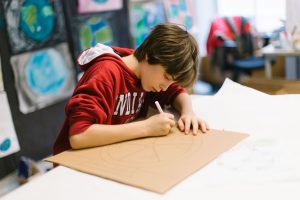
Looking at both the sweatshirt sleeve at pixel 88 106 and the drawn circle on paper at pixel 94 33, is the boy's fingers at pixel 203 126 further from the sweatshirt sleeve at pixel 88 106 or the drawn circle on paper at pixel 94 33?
the drawn circle on paper at pixel 94 33

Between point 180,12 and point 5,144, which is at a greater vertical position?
point 180,12

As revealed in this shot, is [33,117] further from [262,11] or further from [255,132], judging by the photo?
[262,11]

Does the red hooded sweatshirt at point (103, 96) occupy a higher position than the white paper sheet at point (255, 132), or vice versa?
the red hooded sweatshirt at point (103, 96)

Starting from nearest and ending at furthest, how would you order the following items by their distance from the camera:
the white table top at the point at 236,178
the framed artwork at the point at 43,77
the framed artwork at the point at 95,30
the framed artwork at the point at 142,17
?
the white table top at the point at 236,178
the framed artwork at the point at 43,77
the framed artwork at the point at 95,30
the framed artwork at the point at 142,17

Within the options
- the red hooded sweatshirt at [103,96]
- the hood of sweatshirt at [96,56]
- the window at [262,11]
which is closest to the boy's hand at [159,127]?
the red hooded sweatshirt at [103,96]

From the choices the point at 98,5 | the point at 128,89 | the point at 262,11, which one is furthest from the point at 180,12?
the point at 128,89

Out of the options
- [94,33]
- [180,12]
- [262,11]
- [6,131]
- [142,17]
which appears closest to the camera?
[6,131]

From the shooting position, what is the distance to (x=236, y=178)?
2.27 ft

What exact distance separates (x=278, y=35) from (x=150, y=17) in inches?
42.2

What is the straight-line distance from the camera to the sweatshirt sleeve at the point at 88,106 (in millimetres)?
918

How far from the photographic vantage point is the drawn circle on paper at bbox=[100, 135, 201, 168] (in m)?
0.78

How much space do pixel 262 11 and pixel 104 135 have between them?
3284 millimetres

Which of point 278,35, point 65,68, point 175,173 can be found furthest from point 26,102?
point 278,35

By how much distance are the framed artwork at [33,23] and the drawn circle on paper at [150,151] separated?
1289 mm
